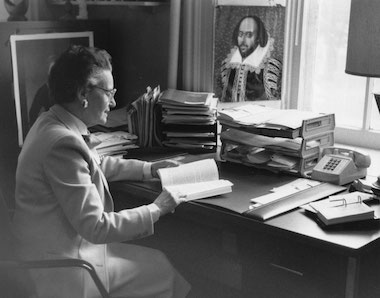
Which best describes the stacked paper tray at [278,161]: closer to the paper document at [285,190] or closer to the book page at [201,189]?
the paper document at [285,190]

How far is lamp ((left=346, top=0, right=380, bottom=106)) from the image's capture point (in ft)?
5.54

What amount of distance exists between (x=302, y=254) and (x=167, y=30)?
134 cm

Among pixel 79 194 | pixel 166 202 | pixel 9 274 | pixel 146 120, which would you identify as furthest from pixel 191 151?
pixel 9 274

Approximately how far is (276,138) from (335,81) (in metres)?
0.54

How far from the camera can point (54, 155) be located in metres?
1.62

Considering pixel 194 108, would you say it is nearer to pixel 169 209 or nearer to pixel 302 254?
pixel 169 209

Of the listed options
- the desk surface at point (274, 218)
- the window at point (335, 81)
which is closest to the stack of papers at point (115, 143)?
the desk surface at point (274, 218)

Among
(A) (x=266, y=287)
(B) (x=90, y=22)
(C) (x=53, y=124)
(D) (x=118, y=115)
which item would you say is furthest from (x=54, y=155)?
(B) (x=90, y=22)

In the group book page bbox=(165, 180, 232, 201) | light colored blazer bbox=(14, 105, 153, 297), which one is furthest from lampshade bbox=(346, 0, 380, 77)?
light colored blazer bbox=(14, 105, 153, 297)

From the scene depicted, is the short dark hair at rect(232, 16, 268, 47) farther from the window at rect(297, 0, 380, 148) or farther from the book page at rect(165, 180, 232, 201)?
the book page at rect(165, 180, 232, 201)

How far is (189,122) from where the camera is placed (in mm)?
2340

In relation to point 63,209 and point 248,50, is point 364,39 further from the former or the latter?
point 63,209

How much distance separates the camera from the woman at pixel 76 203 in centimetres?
162

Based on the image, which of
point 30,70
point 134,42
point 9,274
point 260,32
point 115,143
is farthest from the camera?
point 134,42
